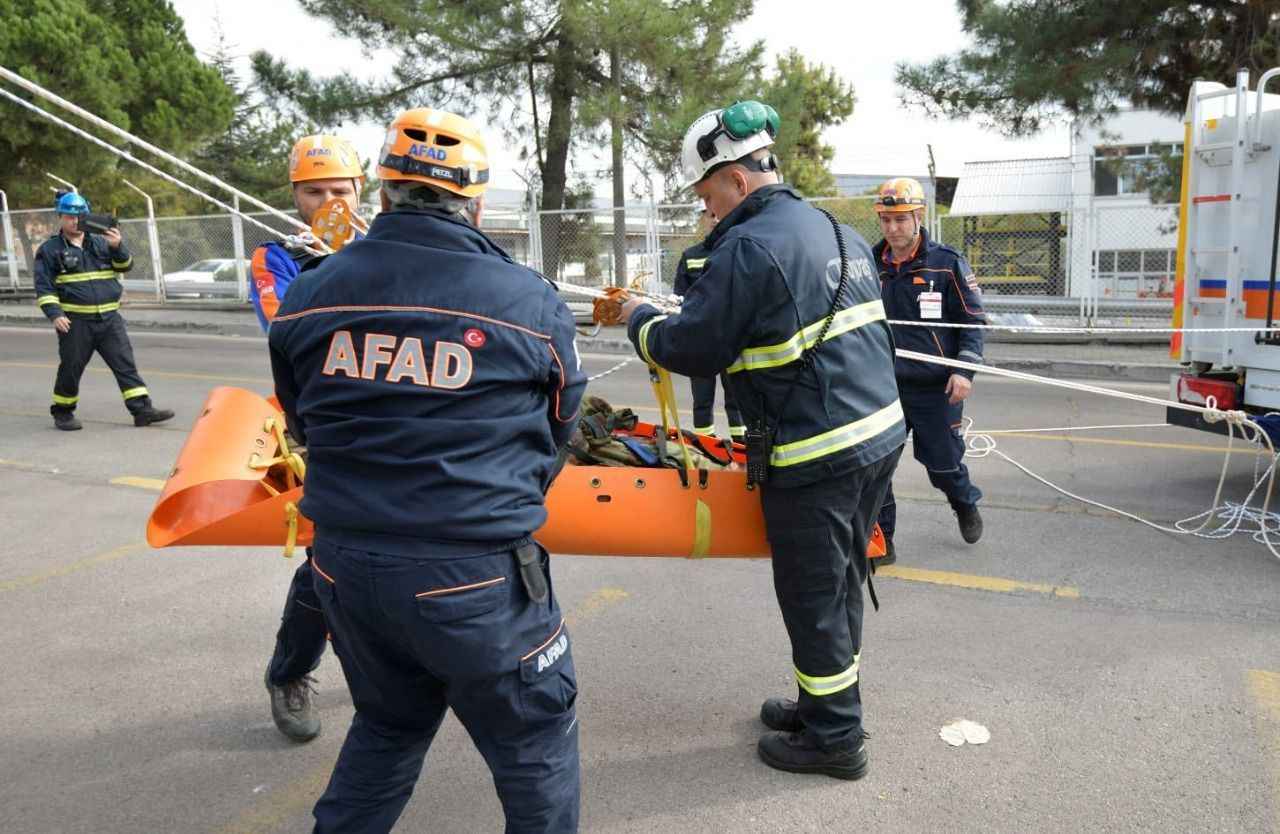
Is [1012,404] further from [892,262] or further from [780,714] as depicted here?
[780,714]

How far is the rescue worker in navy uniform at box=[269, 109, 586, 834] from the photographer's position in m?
2.05

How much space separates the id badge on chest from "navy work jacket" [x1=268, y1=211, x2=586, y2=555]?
323cm

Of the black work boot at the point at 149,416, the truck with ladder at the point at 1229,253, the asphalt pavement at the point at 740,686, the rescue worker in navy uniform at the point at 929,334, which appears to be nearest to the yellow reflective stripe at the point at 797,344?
the asphalt pavement at the point at 740,686

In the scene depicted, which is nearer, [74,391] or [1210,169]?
[1210,169]

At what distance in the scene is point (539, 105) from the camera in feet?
67.1

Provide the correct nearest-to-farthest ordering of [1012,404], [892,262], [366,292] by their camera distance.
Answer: [366,292]
[892,262]
[1012,404]

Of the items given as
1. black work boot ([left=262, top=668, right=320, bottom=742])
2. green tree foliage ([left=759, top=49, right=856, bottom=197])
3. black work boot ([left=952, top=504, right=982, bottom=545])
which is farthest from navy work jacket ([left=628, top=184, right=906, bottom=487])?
green tree foliage ([left=759, top=49, right=856, bottom=197])

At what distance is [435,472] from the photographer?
2051mm

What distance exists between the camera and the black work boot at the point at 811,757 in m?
3.12

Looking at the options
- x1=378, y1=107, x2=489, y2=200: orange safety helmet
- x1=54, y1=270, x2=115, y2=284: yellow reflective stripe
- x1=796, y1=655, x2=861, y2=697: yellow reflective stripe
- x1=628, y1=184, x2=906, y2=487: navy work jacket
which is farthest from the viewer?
x1=54, y1=270, x2=115, y2=284: yellow reflective stripe

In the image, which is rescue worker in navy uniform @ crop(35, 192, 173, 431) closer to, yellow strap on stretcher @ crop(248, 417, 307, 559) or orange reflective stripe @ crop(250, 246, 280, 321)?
orange reflective stripe @ crop(250, 246, 280, 321)

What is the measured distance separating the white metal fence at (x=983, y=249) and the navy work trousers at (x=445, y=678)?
1075 cm

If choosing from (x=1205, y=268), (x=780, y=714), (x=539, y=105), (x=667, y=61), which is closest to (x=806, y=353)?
Answer: (x=780, y=714)

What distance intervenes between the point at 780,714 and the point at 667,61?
1633 centimetres
